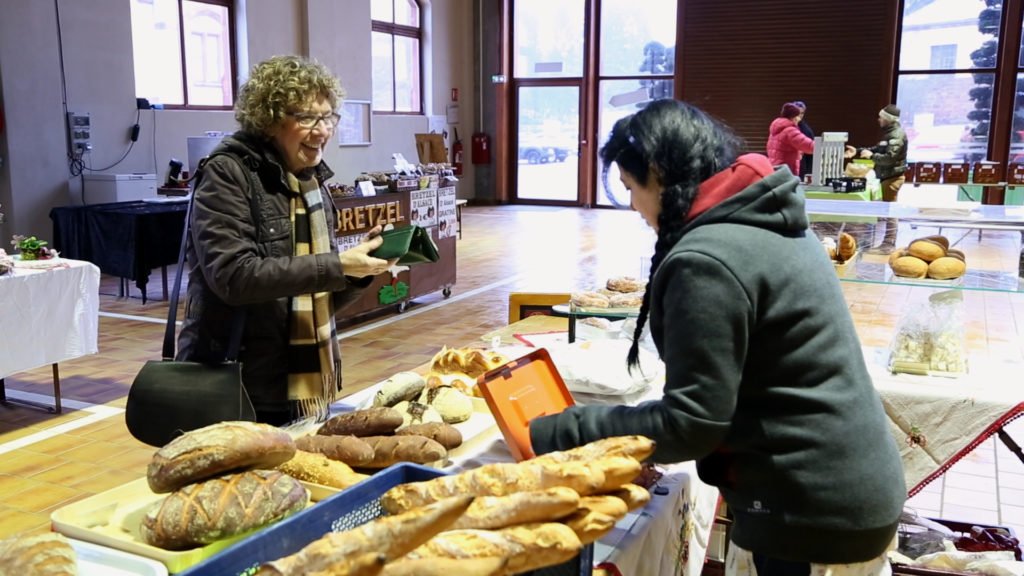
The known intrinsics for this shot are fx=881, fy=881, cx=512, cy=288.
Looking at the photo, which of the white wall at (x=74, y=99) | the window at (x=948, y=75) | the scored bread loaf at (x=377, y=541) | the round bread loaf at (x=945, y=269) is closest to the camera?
the scored bread loaf at (x=377, y=541)

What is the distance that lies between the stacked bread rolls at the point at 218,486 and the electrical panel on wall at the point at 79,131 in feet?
28.0

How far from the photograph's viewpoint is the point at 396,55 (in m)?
14.4

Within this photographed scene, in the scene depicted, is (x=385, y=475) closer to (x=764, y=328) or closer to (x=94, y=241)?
A: (x=764, y=328)

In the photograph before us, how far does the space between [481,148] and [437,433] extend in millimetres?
14529

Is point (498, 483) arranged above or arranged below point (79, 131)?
below

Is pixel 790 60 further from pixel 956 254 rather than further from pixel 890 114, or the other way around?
pixel 956 254

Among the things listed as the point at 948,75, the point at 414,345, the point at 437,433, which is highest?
the point at 948,75

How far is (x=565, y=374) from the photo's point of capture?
2.04 metres

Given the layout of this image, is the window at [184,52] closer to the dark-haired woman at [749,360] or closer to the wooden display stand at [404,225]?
the wooden display stand at [404,225]

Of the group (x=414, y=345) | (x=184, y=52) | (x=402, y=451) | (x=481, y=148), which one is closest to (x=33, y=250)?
(x=414, y=345)

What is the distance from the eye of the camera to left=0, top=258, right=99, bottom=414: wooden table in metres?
4.28

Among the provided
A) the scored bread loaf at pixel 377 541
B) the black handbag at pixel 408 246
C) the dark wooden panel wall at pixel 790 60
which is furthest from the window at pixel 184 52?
the scored bread loaf at pixel 377 541

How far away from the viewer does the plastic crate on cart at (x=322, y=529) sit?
1065 mm

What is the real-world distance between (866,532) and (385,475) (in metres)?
0.80
